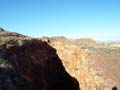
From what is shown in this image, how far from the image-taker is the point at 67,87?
19.8 m

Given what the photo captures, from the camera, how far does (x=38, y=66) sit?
1769 centimetres

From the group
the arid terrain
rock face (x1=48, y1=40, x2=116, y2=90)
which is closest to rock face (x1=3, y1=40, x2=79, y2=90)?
the arid terrain

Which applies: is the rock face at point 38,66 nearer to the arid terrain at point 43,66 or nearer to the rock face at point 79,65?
the arid terrain at point 43,66

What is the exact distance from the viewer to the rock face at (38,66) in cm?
1636

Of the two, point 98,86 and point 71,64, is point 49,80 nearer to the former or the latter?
point 71,64

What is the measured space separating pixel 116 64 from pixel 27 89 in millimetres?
33321

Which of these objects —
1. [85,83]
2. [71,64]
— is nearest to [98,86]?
[85,83]

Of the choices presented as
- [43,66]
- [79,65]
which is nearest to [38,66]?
[43,66]

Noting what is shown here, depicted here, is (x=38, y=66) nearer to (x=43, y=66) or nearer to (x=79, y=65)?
(x=43, y=66)

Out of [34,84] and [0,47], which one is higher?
[0,47]

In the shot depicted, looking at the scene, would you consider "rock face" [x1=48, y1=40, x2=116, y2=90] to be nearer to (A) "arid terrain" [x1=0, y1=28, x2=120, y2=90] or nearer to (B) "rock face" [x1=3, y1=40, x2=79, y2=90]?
(A) "arid terrain" [x1=0, y1=28, x2=120, y2=90]

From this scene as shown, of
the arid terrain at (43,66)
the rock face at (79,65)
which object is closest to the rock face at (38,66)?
the arid terrain at (43,66)

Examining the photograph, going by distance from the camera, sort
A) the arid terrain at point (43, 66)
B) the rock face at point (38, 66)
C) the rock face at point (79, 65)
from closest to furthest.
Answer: the arid terrain at point (43, 66) < the rock face at point (38, 66) < the rock face at point (79, 65)

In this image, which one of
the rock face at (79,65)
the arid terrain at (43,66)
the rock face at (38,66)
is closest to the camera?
the arid terrain at (43,66)
